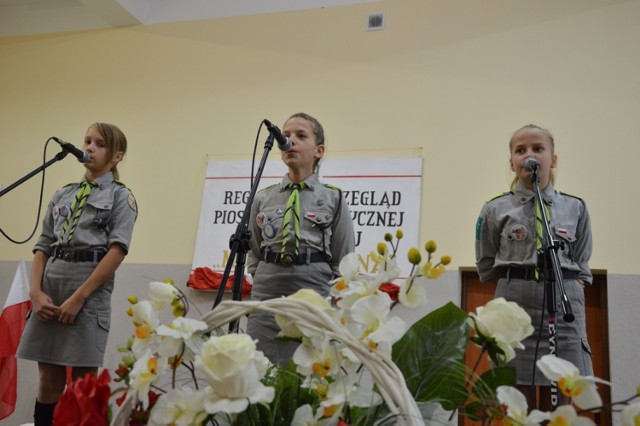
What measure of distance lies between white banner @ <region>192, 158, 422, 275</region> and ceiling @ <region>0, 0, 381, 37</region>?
1.08 m

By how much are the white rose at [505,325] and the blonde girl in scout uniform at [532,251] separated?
4.68ft

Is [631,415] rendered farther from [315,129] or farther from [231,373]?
[315,129]

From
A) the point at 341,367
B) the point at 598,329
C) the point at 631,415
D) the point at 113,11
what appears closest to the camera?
the point at 631,415

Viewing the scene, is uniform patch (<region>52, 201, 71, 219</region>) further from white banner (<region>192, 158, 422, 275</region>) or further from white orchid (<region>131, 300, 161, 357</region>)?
white orchid (<region>131, 300, 161, 357</region>)

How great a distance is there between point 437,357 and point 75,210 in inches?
84.7

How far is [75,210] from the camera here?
8.07ft

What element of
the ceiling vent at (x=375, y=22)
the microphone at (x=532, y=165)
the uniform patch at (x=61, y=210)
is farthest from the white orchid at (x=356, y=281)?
the ceiling vent at (x=375, y=22)

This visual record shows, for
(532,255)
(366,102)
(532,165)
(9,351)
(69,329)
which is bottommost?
(9,351)

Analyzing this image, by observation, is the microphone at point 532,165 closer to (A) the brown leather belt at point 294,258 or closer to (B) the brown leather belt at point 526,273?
(B) the brown leather belt at point 526,273

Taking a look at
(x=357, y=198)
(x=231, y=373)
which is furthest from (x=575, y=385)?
(x=357, y=198)

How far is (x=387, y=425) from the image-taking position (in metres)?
0.56

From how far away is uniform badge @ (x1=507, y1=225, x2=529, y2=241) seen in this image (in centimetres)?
209

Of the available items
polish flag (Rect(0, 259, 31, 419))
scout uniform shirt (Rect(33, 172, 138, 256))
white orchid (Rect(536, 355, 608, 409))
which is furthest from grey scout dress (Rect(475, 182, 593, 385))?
polish flag (Rect(0, 259, 31, 419))

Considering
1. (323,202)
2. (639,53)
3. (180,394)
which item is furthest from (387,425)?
(639,53)
